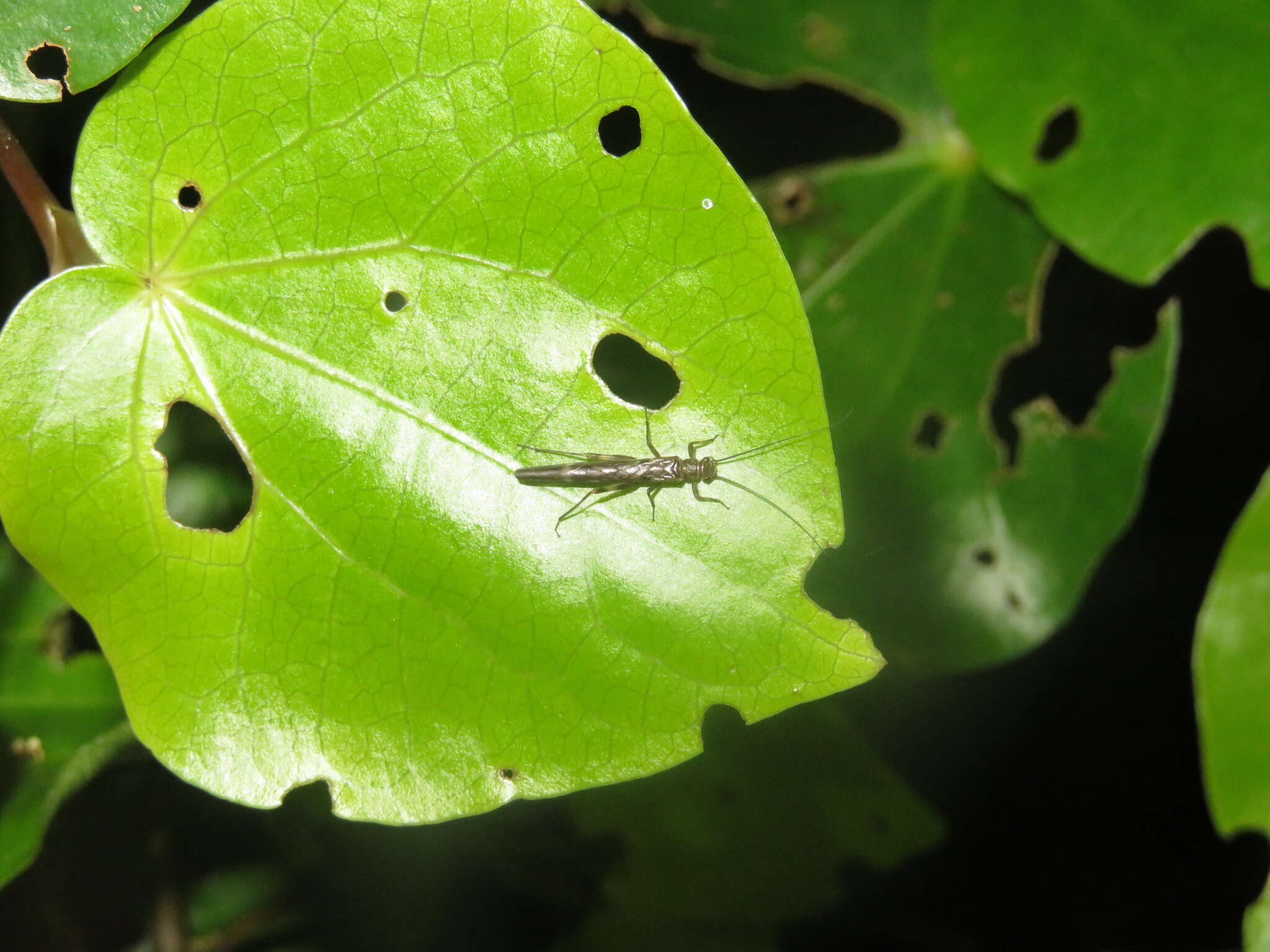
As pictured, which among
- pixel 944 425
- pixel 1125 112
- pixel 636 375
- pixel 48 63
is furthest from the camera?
pixel 944 425

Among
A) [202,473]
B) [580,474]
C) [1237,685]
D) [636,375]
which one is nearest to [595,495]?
[580,474]

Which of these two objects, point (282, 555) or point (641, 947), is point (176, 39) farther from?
point (641, 947)

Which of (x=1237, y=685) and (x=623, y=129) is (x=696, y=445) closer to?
(x=623, y=129)

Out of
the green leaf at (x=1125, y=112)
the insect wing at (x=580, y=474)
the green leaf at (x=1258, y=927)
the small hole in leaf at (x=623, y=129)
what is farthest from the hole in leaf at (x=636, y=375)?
the green leaf at (x=1258, y=927)

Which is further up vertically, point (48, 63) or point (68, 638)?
point (48, 63)

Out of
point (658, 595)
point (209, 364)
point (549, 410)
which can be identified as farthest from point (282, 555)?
point (658, 595)

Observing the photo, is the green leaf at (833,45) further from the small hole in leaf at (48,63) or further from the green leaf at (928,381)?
the small hole in leaf at (48,63)

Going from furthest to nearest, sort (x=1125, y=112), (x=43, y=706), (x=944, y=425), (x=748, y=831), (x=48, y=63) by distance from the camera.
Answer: (x=748, y=831)
(x=944, y=425)
(x=1125, y=112)
(x=43, y=706)
(x=48, y=63)

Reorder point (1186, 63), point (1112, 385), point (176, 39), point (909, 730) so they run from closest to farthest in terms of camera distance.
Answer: point (176, 39) < point (1186, 63) < point (1112, 385) < point (909, 730)
